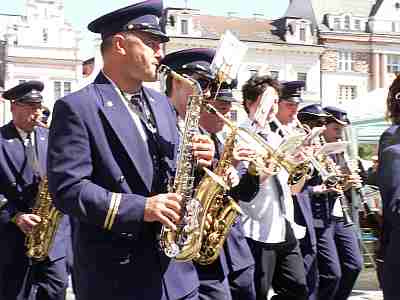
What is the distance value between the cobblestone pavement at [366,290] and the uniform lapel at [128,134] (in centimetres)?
616

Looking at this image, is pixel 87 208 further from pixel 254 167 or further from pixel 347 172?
pixel 347 172

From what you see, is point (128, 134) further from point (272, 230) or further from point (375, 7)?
point (375, 7)

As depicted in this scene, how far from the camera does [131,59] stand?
4086 mm

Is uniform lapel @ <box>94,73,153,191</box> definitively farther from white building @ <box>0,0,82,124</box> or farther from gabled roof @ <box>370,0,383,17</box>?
gabled roof @ <box>370,0,383,17</box>

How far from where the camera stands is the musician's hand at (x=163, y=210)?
3.72m

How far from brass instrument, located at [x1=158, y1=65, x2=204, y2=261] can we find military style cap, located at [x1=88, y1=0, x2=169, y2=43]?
21 cm

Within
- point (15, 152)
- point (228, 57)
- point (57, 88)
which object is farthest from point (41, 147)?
point (57, 88)

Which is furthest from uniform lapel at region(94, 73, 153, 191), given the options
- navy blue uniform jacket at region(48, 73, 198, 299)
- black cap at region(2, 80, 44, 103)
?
black cap at region(2, 80, 44, 103)

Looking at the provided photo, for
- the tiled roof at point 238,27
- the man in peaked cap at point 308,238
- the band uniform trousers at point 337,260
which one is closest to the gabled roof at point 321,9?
the tiled roof at point 238,27

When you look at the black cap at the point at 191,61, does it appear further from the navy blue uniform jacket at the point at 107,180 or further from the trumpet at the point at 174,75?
the navy blue uniform jacket at the point at 107,180

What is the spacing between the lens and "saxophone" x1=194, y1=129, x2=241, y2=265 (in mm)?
4234

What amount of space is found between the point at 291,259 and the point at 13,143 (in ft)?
8.03

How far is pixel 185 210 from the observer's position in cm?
394

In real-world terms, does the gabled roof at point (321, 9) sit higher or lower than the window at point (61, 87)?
higher
